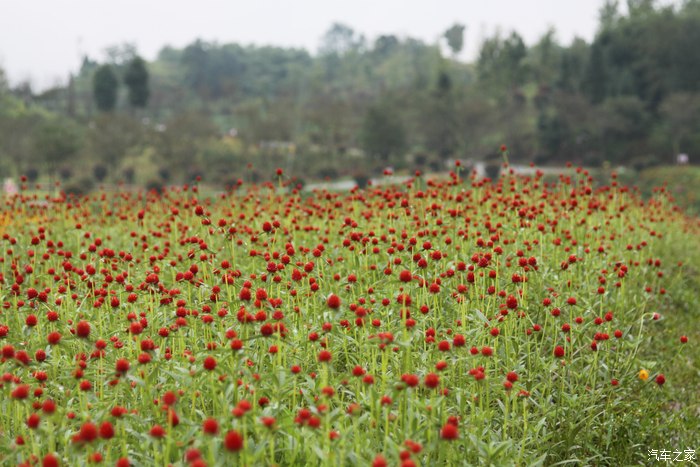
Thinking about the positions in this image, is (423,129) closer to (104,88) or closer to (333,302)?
(104,88)

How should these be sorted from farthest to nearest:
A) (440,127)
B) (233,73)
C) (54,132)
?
(233,73)
(440,127)
(54,132)

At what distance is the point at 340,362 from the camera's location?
4.17m

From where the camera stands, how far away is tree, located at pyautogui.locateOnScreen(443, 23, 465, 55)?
12412 centimetres

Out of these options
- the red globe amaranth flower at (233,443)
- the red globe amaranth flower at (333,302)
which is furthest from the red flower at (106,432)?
the red globe amaranth flower at (333,302)

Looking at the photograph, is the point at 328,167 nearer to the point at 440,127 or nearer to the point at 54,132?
the point at 440,127

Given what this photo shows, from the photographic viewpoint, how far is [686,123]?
37500 millimetres

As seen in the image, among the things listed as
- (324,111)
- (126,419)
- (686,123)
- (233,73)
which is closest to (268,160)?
(324,111)

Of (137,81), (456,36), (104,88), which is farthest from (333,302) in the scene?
(456,36)

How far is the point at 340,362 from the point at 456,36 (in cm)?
12917

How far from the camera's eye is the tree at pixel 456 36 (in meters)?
124

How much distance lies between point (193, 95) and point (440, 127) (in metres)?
57.7

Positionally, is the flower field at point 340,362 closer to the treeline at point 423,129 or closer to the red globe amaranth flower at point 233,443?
the red globe amaranth flower at point 233,443

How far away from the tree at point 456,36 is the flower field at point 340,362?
126 metres

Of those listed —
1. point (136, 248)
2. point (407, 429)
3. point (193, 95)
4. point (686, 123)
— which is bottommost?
point (407, 429)
